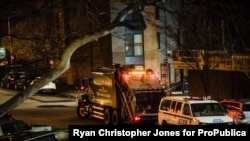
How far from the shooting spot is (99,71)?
31.2 metres

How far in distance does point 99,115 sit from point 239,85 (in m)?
9.77

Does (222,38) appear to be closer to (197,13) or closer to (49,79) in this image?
A: (197,13)

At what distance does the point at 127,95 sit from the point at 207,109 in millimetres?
5577

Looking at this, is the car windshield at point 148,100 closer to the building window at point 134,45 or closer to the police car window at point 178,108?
the police car window at point 178,108

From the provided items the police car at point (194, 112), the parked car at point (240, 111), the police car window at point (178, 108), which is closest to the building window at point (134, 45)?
the parked car at point (240, 111)


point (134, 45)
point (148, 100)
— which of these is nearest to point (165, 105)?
point (148, 100)

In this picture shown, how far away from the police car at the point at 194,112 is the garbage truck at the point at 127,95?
2.40 m

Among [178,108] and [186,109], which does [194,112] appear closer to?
[186,109]

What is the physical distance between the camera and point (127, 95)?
2747cm

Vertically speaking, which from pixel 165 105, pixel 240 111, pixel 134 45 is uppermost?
pixel 134 45

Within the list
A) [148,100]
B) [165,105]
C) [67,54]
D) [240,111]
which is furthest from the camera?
[148,100]

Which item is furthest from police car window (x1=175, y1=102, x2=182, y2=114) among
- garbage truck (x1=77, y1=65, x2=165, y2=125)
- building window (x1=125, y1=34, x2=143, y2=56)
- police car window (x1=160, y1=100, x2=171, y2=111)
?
building window (x1=125, y1=34, x2=143, y2=56)

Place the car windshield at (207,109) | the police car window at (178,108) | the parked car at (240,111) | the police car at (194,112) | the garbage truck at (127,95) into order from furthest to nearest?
1. the garbage truck at (127,95)
2. the parked car at (240,111)
3. the police car window at (178,108)
4. the car windshield at (207,109)
5. the police car at (194,112)

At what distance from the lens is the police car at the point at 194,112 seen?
22033 mm
